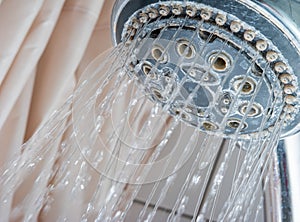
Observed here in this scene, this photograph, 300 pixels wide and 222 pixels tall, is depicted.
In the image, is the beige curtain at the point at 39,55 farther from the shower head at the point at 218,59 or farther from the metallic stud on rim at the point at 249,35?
the metallic stud on rim at the point at 249,35

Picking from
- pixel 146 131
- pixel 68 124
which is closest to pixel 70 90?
pixel 68 124

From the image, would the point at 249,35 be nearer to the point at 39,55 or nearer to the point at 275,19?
the point at 275,19

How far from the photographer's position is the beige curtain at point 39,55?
74 centimetres

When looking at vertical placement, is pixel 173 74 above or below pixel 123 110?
below

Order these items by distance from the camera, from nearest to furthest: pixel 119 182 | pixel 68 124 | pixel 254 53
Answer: pixel 254 53
pixel 68 124
pixel 119 182

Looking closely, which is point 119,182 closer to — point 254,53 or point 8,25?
point 8,25

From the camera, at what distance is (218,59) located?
15.9 inches

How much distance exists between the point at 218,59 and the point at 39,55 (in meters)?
0.47

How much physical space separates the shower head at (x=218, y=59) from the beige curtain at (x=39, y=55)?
332mm

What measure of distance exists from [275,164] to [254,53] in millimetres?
126

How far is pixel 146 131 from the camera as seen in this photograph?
3.38 feet

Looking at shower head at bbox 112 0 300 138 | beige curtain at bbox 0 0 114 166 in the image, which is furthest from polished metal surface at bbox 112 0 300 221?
beige curtain at bbox 0 0 114 166

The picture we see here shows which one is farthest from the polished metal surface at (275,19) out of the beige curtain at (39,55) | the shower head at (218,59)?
the beige curtain at (39,55)

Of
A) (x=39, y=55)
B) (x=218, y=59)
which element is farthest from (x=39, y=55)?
(x=218, y=59)
